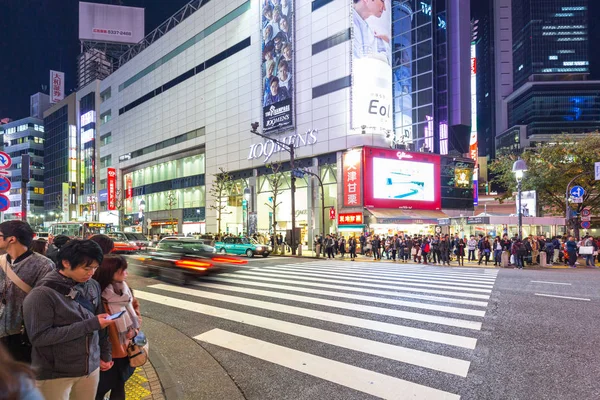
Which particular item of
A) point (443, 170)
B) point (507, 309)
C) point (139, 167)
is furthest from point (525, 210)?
point (139, 167)

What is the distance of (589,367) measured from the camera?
5.07 m

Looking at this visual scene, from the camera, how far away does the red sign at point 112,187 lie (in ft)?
225

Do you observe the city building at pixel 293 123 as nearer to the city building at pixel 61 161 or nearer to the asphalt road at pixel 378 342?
the asphalt road at pixel 378 342

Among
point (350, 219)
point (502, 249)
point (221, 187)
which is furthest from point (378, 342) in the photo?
point (221, 187)

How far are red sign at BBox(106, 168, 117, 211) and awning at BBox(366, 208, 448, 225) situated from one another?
52709mm

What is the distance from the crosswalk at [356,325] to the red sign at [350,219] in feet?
64.9

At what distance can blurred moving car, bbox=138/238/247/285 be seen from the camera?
1264cm

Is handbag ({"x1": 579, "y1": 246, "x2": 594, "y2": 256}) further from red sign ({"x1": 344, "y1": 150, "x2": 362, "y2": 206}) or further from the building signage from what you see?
the building signage

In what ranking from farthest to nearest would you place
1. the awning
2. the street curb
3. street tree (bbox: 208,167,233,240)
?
street tree (bbox: 208,167,233,240)
the awning
the street curb

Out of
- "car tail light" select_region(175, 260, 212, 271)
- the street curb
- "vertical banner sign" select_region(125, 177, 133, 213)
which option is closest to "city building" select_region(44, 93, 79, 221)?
"vertical banner sign" select_region(125, 177, 133, 213)

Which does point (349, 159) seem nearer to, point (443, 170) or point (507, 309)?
point (443, 170)

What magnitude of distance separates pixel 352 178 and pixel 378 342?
96.1ft

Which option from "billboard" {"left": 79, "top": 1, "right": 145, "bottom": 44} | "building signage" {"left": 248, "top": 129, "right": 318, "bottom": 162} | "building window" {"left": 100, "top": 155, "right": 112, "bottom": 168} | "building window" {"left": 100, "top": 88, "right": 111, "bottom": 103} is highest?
"billboard" {"left": 79, "top": 1, "right": 145, "bottom": 44}

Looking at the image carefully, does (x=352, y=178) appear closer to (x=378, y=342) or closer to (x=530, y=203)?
(x=530, y=203)
